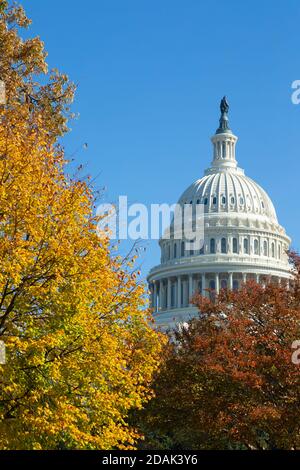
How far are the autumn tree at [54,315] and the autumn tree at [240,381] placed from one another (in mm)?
8777

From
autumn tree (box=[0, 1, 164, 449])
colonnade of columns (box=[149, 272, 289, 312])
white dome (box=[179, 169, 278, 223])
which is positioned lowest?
autumn tree (box=[0, 1, 164, 449])

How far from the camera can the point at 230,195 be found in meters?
170

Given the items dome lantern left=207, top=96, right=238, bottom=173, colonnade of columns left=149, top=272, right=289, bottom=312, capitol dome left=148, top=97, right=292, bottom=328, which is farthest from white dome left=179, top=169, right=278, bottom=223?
colonnade of columns left=149, top=272, right=289, bottom=312

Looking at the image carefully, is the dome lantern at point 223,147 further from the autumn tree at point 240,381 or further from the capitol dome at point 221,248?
the autumn tree at point 240,381

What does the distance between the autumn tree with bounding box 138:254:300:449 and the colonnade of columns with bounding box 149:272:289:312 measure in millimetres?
109785

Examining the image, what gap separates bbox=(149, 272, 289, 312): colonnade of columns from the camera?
523 feet

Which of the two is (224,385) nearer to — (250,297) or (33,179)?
(250,297)

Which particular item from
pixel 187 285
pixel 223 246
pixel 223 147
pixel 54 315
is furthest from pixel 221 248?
pixel 54 315

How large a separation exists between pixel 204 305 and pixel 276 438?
45.9 ft

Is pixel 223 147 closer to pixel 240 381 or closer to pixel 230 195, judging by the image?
pixel 230 195

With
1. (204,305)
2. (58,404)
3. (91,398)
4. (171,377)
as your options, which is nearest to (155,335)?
(91,398)

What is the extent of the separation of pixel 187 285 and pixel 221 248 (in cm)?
868

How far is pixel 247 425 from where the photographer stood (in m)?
38.5

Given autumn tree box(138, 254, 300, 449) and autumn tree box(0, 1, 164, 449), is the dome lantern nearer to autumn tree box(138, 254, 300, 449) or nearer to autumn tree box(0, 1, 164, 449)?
autumn tree box(138, 254, 300, 449)
